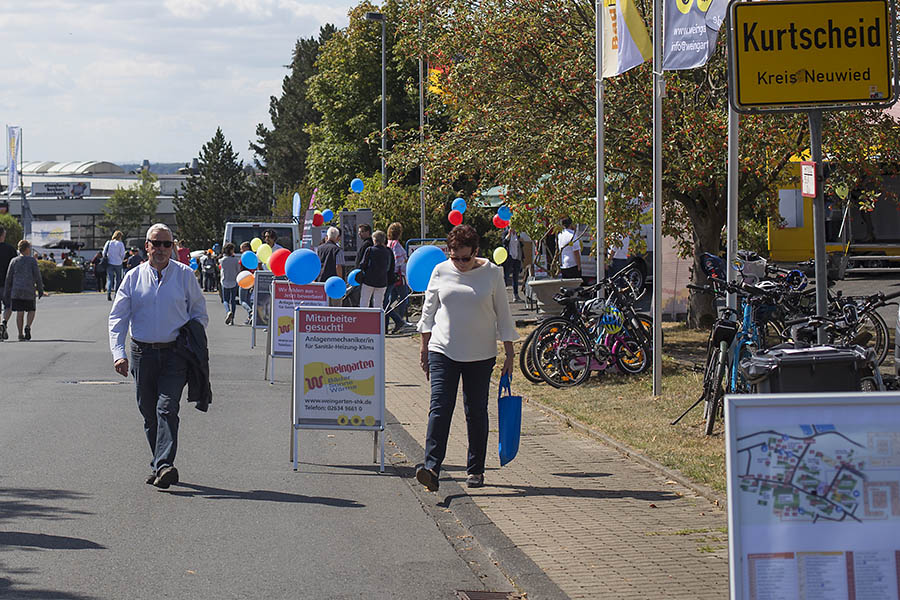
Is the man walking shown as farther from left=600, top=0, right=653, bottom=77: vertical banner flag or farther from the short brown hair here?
left=600, top=0, right=653, bottom=77: vertical banner flag

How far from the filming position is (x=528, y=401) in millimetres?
13547

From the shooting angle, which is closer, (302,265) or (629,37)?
(629,37)

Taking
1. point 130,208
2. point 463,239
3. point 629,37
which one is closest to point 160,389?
point 463,239

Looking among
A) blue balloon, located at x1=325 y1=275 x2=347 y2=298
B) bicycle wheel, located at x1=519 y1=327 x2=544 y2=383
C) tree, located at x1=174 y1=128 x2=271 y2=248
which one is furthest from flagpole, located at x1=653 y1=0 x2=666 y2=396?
tree, located at x1=174 y1=128 x2=271 y2=248

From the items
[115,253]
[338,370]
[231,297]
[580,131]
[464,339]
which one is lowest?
[338,370]

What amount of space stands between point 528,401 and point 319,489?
4.96 metres

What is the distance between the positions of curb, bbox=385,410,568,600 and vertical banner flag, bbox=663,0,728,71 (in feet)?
14.8

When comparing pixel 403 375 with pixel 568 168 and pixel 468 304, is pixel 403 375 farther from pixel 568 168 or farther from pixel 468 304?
pixel 468 304

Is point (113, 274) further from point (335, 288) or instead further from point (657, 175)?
point (657, 175)

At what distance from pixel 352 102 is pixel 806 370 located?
52058mm

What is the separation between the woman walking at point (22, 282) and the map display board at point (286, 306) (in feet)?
25.9

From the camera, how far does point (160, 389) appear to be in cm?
900

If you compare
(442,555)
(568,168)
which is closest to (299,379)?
(442,555)

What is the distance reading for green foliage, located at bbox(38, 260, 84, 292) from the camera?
5416 centimetres
